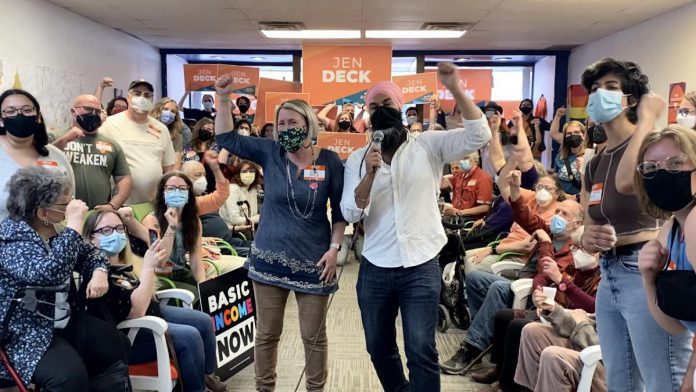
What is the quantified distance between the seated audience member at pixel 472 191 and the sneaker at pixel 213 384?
273 cm

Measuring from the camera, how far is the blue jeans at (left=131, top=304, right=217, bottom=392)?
2.40 meters

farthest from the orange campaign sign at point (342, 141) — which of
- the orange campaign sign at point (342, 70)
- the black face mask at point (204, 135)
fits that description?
the black face mask at point (204, 135)

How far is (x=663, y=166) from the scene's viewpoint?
4.68ft

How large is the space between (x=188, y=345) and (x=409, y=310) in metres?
1.09

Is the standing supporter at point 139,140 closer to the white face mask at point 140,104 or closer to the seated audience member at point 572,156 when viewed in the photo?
the white face mask at point 140,104

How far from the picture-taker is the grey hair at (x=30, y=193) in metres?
1.96

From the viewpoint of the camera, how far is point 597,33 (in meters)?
7.84

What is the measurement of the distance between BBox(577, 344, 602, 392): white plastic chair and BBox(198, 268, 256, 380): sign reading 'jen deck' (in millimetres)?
1781

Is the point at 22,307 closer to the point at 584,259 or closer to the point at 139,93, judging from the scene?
the point at 139,93

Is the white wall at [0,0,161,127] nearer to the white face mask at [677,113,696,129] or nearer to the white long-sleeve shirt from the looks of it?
the white long-sleeve shirt

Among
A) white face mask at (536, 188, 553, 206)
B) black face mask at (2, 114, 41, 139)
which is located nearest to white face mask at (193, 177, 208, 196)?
black face mask at (2, 114, 41, 139)

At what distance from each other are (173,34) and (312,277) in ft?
23.5

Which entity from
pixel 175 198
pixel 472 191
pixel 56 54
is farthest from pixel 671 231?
pixel 56 54

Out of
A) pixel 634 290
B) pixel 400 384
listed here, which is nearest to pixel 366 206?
pixel 400 384
